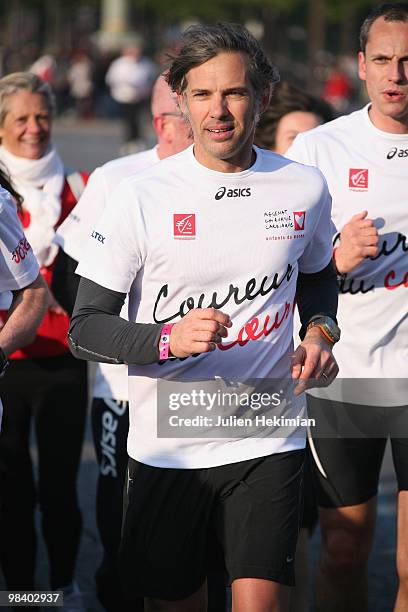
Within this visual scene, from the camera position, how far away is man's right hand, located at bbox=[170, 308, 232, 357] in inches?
128

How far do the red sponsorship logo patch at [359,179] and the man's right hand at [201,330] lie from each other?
125cm

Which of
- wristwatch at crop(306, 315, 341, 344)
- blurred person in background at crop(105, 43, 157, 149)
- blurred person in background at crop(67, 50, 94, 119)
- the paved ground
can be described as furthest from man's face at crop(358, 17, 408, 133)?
blurred person in background at crop(67, 50, 94, 119)

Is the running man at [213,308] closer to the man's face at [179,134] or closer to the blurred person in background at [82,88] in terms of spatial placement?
the man's face at [179,134]

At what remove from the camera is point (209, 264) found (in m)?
3.58

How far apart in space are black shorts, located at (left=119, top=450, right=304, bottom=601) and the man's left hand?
0.89 feet

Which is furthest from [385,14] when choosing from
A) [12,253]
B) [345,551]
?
[345,551]

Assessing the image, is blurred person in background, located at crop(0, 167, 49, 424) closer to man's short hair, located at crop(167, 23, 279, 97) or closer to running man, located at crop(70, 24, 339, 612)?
running man, located at crop(70, 24, 339, 612)

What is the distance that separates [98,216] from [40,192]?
0.68 meters

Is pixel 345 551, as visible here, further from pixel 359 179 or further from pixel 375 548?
pixel 375 548

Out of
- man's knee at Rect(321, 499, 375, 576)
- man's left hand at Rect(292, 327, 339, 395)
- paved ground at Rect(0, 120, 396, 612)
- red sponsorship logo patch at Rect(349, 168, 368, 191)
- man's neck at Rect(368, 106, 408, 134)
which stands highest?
man's neck at Rect(368, 106, 408, 134)

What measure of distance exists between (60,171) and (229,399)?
207 centimetres

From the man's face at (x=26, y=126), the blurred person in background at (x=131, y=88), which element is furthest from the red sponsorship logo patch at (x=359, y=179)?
the blurred person in background at (x=131, y=88)

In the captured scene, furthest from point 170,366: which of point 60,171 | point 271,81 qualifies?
point 60,171

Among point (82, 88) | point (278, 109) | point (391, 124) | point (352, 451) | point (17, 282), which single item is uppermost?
point (82, 88)
